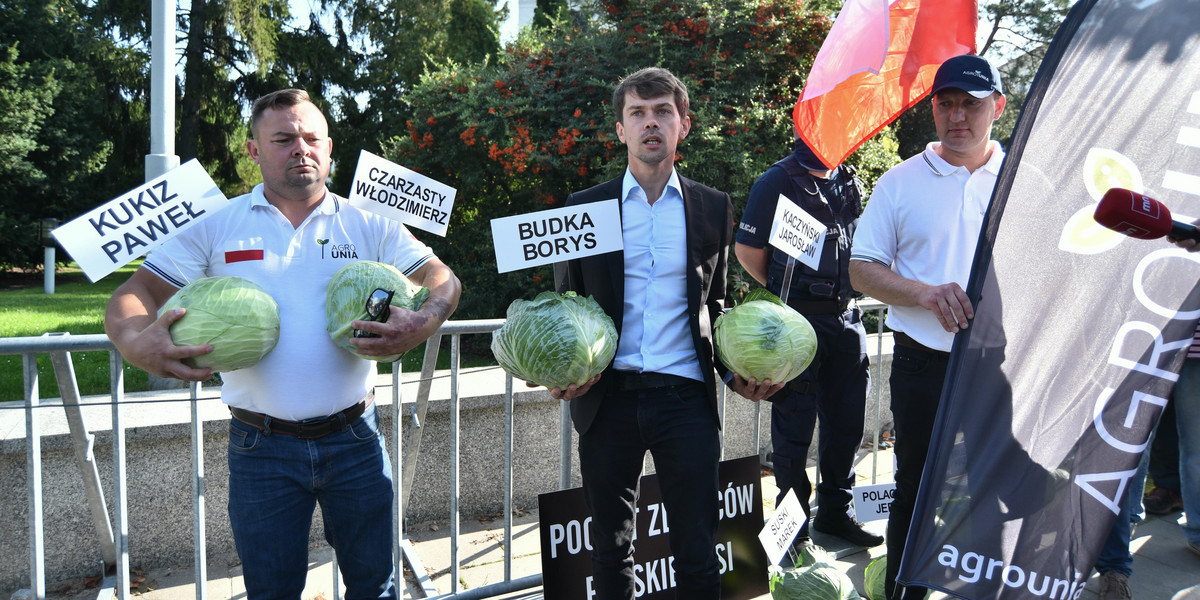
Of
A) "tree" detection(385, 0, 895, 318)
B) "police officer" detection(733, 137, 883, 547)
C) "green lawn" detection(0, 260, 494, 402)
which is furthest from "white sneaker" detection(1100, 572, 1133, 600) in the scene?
"green lawn" detection(0, 260, 494, 402)

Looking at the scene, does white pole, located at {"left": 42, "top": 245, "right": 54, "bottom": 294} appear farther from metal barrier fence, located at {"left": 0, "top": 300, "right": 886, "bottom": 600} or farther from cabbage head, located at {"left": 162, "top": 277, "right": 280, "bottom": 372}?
cabbage head, located at {"left": 162, "top": 277, "right": 280, "bottom": 372}

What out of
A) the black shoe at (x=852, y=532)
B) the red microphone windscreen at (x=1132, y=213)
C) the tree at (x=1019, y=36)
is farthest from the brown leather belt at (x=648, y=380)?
the tree at (x=1019, y=36)

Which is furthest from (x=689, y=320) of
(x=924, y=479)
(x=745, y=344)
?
(x=924, y=479)

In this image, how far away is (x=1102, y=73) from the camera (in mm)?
1954

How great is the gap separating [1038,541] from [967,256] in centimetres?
148

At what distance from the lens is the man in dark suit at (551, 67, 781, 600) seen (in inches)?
110

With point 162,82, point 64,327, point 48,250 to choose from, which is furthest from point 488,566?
point 48,250

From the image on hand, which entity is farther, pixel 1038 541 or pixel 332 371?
pixel 332 371

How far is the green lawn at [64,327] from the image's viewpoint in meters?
6.83

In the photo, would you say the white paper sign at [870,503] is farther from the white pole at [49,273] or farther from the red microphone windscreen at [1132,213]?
the white pole at [49,273]

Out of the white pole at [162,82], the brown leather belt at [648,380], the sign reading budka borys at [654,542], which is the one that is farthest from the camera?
the white pole at [162,82]

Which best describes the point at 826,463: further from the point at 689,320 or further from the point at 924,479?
the point at 924,479

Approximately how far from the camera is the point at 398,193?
3109 millimetres

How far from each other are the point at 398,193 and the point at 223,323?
1.08 m
